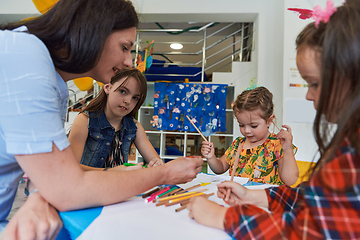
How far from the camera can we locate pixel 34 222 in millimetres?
490

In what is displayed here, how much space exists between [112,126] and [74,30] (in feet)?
2.50

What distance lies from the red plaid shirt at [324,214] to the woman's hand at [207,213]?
33mm

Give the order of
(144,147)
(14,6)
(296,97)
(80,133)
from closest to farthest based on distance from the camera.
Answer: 1. (80,133)
2. (144,147)
3. (296,97)
4. (14,6)

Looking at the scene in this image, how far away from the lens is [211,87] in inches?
147

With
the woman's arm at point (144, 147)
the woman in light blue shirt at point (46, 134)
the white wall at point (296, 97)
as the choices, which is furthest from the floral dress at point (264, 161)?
the white wall at point (296, 97)

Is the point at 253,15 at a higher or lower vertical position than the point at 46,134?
higher

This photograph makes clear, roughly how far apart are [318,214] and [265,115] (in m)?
1.04

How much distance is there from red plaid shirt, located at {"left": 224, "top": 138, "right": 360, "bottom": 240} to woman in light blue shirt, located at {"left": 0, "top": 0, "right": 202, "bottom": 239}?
0.97ft

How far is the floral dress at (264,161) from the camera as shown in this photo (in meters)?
Answer: 1.30

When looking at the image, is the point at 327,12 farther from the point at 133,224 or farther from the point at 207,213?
the point at 133,224

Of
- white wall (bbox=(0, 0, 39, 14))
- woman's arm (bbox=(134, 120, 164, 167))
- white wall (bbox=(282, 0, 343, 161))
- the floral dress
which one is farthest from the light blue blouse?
white wall (bbox=(0, 0, 39, 14))

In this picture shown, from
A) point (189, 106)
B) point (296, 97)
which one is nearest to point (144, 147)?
point (296, 97)

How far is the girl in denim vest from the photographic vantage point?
126cm

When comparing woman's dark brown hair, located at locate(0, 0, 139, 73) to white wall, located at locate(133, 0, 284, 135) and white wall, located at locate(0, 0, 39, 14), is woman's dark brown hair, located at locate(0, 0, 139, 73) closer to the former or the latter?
white wall, located at locate(133, 0, 284, 135)
